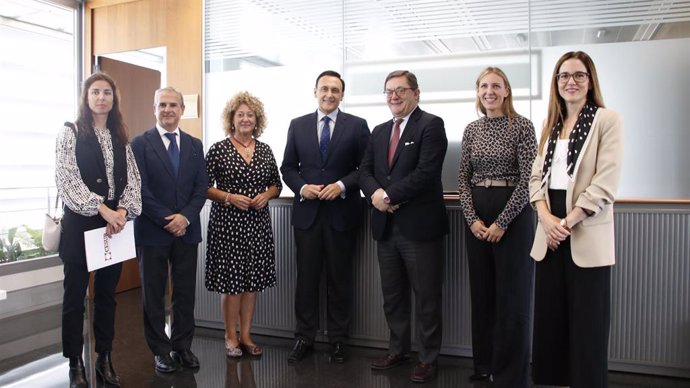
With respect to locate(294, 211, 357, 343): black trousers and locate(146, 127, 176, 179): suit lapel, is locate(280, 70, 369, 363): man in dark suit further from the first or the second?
locate(146, 127, 176, 179): suit lapel

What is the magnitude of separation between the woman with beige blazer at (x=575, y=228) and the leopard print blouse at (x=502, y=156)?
0.24 meters

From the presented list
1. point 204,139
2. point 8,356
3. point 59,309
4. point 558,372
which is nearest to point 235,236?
point 204,139

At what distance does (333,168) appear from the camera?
3.36 m

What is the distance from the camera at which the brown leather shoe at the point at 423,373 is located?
3.06 meters

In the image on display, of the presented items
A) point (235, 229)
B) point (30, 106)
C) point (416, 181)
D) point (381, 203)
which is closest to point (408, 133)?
point (416, 181)

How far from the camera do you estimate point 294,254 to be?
389cm

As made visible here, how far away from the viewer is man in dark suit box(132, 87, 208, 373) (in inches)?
123

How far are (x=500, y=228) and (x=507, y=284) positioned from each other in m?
0.30

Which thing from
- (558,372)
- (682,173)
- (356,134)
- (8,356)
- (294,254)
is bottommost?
(8,356)

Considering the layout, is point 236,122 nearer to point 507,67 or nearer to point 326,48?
point 326,48

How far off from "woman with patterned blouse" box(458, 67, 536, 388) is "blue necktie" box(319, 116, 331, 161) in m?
0.89

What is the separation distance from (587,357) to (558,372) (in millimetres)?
214

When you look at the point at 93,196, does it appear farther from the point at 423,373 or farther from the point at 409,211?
the point at 423,373

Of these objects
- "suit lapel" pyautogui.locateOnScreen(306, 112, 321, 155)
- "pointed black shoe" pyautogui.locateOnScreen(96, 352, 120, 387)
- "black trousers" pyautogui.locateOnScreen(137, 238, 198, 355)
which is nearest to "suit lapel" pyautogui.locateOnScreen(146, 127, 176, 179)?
"black trousers" pyautogui.locateOnScreen(137, 238, 198, 355)
